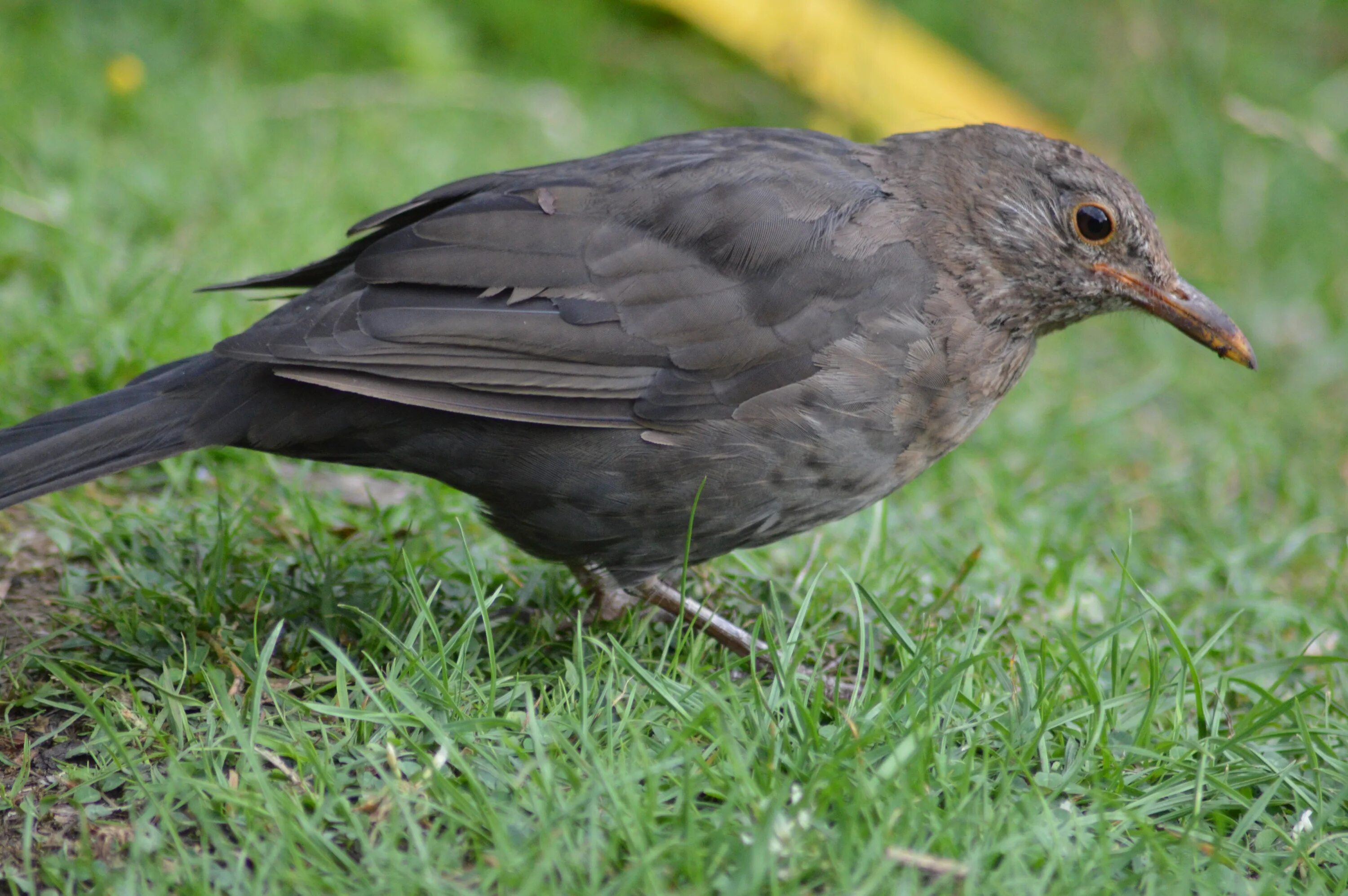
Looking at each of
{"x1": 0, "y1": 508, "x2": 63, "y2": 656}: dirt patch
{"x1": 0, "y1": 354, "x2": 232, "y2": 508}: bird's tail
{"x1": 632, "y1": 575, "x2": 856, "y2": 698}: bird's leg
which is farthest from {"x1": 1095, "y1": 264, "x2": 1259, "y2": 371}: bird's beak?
{"x1": 0, "y1": 508, "x2": 63, "y2": 656}: dirt patch

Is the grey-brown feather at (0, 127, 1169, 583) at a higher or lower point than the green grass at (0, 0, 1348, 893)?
higher

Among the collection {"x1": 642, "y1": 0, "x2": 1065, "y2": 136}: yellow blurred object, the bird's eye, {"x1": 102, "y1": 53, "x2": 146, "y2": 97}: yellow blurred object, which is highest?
{"x1": 642, "y1": 0, "x2": 1065, "y2": 136}: yellow blurred object

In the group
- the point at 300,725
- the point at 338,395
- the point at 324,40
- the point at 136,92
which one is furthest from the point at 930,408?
the point at 324,40

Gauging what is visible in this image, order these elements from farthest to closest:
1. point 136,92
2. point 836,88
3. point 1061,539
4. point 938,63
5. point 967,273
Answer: point 938,63 < point 836,88 < point 136,92 < point 1061,539 < point 967,273

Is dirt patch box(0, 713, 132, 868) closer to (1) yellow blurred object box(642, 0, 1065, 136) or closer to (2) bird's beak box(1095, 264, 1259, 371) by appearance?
(2) bird's beak box(1095, 264, 1259, 371)

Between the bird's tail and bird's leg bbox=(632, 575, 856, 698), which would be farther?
bird's leg bbox=(632, 575, 856, 698)

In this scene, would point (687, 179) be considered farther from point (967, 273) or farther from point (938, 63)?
point (938, 63)

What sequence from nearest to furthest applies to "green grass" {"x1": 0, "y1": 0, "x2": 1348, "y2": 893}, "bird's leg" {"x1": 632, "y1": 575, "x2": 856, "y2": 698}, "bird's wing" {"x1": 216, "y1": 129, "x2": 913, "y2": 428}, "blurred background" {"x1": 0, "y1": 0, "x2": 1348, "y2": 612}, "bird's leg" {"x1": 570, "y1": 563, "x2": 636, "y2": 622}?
1. "green grass" {"x1": 0, "y1": 0, "x2": 1348, "y2": 893}
2. "bird's wing" {"x1": 216, "y1": 129, "x2": 913, "y2": 428}
3. "bird's leg" {"x1": 632, "y1": 575, "x2": 856, "y2": 698}
4. "bird's leg" {"x1": 570, "y1": 563, "x2": 636, "y2": 622}
5. "blurred background" {"x1": 0, "y1": 0, "x2": 1348, "y2": 612}
